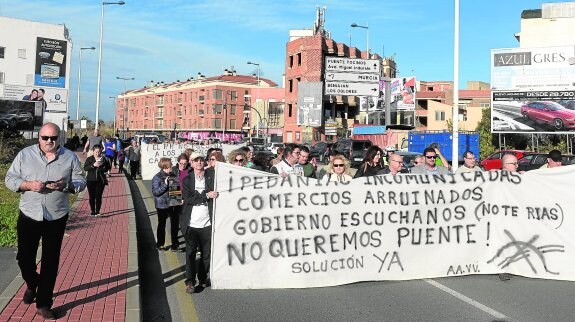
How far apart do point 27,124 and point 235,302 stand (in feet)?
137

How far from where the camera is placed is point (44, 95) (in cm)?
5066

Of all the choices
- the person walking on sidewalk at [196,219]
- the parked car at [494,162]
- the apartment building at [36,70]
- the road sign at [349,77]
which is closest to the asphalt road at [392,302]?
the person walking on sidewalk at [196,219]

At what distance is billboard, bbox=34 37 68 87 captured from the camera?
53781 millimetres

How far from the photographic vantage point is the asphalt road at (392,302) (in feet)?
18.1

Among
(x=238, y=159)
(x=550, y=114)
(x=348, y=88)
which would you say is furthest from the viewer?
(x=550, y=114)

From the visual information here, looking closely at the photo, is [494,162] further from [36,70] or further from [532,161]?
[36,70]

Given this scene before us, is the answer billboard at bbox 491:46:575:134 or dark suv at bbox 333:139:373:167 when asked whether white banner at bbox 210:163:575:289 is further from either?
billboard at bbox 491:46:575:134

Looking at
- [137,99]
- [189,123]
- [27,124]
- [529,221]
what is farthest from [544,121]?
[137,99]

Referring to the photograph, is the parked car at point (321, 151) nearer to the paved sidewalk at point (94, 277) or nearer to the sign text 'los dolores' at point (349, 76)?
the sign text 'los dolores' at point (349, 76)

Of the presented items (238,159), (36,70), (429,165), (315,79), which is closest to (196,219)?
(238,159)

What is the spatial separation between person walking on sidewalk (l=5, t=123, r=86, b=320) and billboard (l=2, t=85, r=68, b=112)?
159ft

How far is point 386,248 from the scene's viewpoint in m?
6.79

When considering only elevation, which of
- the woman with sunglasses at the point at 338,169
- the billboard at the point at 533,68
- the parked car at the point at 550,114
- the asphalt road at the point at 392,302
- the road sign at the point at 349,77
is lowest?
the asphalt road at the point at 392,302

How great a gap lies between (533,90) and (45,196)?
3432 cm
